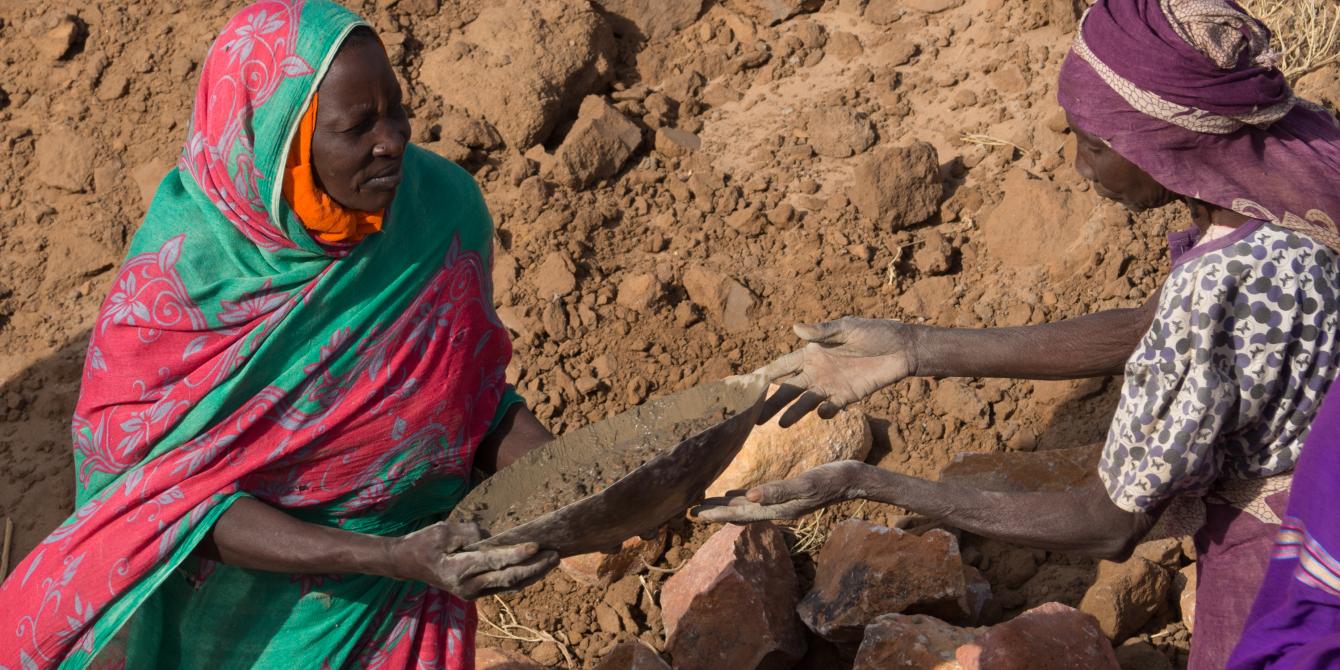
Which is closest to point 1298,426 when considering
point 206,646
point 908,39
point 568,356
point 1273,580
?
point 1273,580

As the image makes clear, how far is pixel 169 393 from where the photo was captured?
2.88m

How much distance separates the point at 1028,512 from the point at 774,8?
4289mm

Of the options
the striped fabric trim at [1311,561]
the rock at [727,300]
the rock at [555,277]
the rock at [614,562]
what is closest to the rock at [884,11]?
the rock at [727,300]

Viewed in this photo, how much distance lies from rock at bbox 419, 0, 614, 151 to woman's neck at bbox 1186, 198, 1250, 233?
3.85 m

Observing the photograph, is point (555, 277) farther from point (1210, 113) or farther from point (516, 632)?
point (1210, 113)

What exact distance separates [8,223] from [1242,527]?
5.41m

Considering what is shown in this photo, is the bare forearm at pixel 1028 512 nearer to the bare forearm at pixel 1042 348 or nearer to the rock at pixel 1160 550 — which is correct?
the bare forearm at pixel 1042 348

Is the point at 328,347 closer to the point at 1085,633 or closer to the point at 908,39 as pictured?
the point at 1085,633

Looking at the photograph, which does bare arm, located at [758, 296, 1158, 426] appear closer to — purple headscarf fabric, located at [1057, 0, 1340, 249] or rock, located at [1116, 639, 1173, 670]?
purple headscarf fabric, located at [1057, 0, 1340, 249]

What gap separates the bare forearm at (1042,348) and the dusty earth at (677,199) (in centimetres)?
148

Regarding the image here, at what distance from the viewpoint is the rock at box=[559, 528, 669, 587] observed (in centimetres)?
472

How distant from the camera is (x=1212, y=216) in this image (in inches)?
105

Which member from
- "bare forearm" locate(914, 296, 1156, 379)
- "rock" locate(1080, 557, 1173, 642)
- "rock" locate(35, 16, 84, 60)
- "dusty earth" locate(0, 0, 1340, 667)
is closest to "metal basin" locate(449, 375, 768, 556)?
"bare forearm" locate(914, 296, 1156, 379)

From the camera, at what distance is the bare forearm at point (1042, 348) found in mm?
3297
